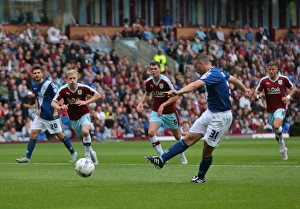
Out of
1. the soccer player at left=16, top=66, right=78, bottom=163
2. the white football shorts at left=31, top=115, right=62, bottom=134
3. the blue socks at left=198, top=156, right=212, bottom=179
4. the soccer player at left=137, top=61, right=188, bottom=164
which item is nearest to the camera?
the blue socks at left=198, top=156, right=212, bottom=179

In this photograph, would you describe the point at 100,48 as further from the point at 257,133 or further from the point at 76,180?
the point at 76,180

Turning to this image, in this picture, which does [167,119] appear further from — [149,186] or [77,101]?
[149,186]

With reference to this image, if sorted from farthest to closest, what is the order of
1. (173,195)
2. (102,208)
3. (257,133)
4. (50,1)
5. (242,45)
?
(242,45) → (50,1) → (257,133) → (173,195) → (102,208)

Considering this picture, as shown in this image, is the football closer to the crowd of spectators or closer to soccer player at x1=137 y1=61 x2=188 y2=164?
soccer player at x1=137 y1=61 x2=188 y2=164

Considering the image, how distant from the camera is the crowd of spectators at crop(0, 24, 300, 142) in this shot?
36062 mm

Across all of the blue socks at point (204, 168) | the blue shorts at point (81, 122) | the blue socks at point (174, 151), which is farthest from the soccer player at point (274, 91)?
the blue socks at point (204, 168)

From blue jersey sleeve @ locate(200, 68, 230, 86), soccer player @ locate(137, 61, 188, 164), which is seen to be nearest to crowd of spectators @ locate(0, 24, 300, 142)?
soccer player @ locate(137, 61, 188, 164)

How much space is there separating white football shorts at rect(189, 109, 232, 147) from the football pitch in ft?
2.58

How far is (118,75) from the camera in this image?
135 ft

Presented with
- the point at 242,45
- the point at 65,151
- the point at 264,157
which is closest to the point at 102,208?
the point at 264,157

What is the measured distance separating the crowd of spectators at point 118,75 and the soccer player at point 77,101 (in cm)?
1406

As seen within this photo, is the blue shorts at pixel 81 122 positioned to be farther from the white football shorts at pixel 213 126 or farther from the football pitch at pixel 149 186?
the white football shorts at pixel 213 126

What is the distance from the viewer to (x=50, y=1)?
46.2 metres

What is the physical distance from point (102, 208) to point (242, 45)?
39.3 m
